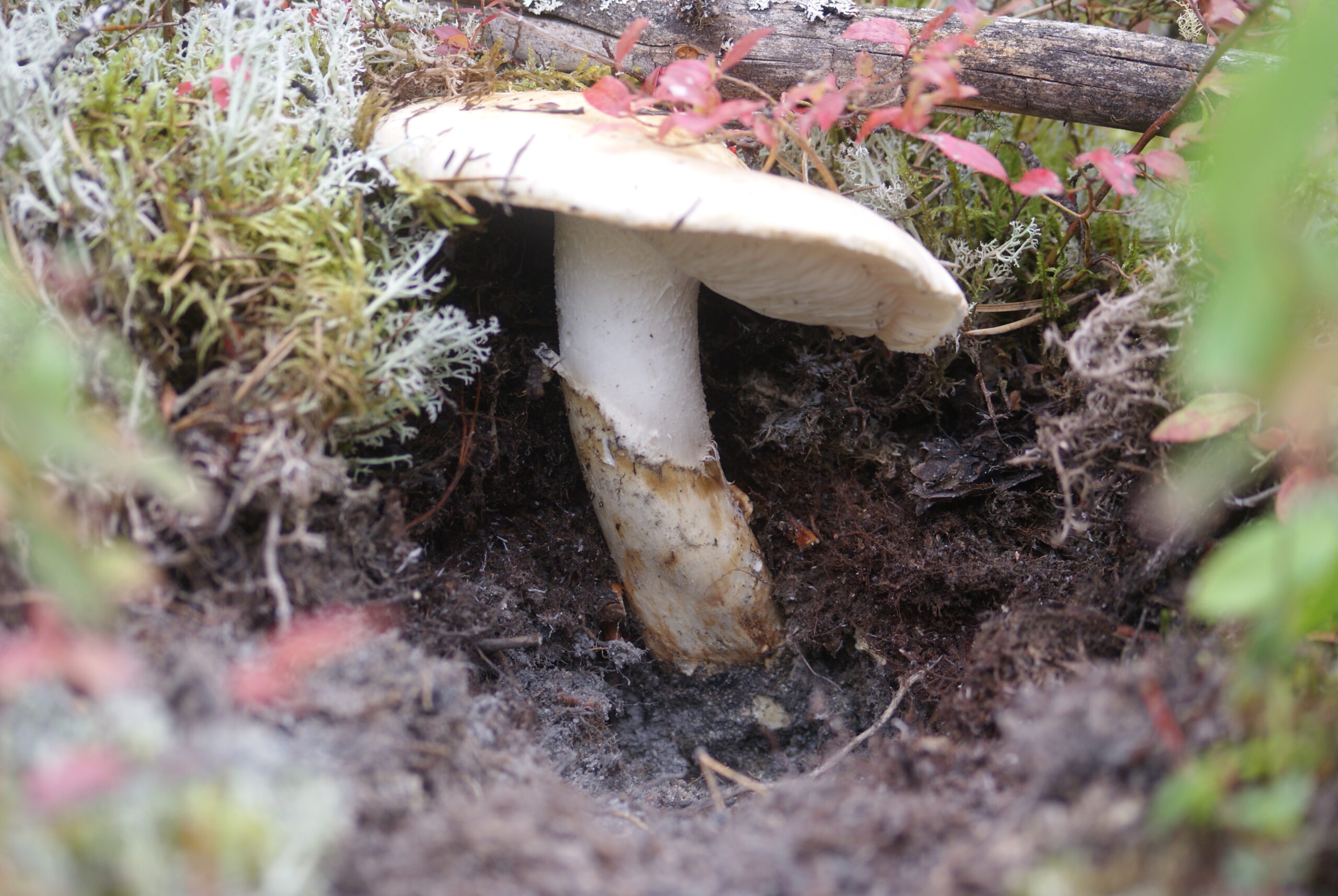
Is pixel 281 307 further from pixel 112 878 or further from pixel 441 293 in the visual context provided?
pixel 112 878

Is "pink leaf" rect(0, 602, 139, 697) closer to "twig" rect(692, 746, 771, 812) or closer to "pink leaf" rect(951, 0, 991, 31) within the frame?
"twig" rect(692, 746, 771, 812)

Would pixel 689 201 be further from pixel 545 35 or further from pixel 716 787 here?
pixel 716 787

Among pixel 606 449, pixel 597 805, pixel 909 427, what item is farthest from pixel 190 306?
pixel 909 427

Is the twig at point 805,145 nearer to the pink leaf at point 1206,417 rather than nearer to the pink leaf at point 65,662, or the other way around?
the pink leaf at point 1206,417

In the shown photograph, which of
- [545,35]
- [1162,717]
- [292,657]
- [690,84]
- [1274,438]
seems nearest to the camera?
[1162,717]

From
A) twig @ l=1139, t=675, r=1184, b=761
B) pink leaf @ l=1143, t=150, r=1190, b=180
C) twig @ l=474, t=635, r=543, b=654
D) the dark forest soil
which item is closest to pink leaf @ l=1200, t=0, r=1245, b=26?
pink leaf @ l=1143, t=150, r=1190, b=180

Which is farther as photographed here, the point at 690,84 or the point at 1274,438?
the point at 690,84

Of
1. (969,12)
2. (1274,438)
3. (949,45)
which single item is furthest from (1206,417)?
(969,12)

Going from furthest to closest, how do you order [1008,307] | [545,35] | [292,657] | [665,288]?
[1008,307]
[545,35]
[665,288]
[292,657]
